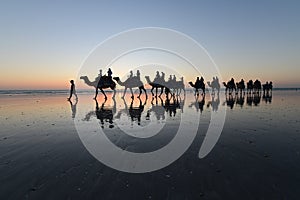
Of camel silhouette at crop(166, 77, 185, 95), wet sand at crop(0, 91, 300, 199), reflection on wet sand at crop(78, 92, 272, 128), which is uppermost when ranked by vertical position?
camel silhouette at crop(166, 77, 185, 95)

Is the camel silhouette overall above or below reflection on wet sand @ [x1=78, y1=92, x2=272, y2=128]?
above

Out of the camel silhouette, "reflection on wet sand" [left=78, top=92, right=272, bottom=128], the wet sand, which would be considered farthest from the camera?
the camel silhouette

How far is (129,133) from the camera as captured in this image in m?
9.05

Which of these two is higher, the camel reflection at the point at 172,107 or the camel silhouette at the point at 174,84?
the camel silhouette at the point at 174,84

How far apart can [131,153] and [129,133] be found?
2.74 metres

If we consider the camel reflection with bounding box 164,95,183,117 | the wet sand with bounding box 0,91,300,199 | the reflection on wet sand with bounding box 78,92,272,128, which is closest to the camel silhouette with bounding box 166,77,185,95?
the camel reflection with bounding box 164,95,183,117

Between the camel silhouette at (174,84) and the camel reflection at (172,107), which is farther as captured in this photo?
the camel silhouette at (174,84)

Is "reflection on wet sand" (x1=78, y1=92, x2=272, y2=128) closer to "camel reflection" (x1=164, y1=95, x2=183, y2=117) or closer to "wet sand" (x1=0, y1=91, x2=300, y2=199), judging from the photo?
"camel reflection" (x1=164, y1=95, x2=183, y2=117)

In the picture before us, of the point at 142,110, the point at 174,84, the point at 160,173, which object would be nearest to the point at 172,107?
the point at 142,110

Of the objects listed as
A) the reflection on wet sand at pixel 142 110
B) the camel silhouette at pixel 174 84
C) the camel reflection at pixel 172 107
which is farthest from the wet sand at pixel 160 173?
the camel silhouette at pixel 174 84

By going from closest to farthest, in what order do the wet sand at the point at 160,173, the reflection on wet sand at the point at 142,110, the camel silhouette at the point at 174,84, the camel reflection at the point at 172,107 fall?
the wet sand at the point at 160,173 → the reflection on wet sand at the point at 142,110 → the camel reflection at the point at 172,107 → the camel silhouette at the point at 174,84

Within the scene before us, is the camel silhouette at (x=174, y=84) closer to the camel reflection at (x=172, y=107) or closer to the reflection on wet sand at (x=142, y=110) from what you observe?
the camel reflection at (x=172, y=107)

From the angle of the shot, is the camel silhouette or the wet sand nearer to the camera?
the wet sand

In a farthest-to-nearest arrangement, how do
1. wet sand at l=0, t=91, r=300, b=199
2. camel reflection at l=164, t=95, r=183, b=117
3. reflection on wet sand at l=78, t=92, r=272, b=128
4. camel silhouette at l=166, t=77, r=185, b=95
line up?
camel silhouette at l=166, t=77, r=185, b=95 → camel reflection at l=164, t=95, r=183, b=117 → reflection on wet sand at l=78, t=92, r=272, b=128 → wet sand at l=0, t=91, r=300, b=199
